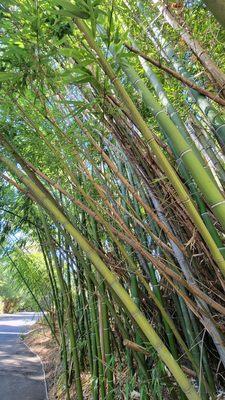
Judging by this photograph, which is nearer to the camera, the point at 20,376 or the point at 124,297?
the point at 124,297

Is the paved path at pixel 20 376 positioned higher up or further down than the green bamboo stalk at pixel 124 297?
further down

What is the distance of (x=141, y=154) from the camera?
1.49 metres

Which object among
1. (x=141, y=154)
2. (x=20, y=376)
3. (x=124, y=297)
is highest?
(x=141, y=154)

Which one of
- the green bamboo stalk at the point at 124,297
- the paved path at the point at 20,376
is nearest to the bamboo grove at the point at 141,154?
the green bamboo stalk at the point at 124,297

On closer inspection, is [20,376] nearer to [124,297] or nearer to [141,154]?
[124,297]

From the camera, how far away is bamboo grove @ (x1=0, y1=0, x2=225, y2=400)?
1.11m

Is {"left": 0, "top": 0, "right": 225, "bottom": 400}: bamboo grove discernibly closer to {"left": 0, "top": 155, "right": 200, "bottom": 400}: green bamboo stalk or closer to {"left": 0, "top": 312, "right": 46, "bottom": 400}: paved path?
{"left": 0, "top": 155, "right": 200, "bottom": 400}: green bamboo stalk

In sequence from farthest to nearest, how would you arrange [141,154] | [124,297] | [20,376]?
[20,376] → [141,154] → [124,297]

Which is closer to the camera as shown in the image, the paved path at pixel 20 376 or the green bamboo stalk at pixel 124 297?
the green bamboo stalk at pixel 124 297

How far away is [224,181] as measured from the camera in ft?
5.00

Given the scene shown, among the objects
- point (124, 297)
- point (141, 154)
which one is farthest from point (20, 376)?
point (141, 154)

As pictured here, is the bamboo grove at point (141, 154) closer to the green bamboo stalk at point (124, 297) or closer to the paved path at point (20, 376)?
the green bamboo stalk at point (124, 297)

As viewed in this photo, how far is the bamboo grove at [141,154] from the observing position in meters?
1.11

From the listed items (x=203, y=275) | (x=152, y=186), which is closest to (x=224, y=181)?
(x=152, y=186)
